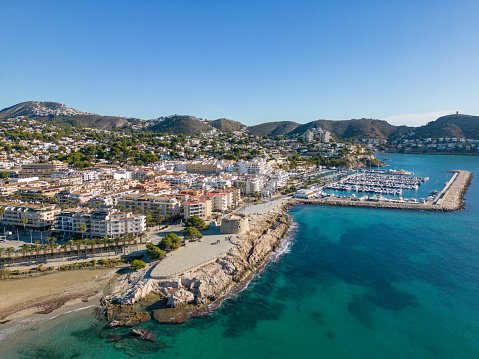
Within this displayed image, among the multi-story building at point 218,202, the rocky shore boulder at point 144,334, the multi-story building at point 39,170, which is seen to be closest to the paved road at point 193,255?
the rocky shore boulder at point 144,334

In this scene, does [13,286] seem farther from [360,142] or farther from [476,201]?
[360,142]

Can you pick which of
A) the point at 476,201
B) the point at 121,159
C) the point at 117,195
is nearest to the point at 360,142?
the point at 476,201

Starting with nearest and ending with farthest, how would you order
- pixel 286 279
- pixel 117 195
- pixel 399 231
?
pixel 286 279, pixel 399 231, pixel 117 195

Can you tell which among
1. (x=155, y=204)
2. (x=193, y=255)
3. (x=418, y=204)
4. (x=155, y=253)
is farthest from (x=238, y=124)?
(x=155, y=253)

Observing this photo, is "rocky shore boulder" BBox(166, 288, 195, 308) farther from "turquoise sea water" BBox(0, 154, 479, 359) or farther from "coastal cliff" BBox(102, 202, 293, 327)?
"turquoise sea water" BBox(0, 154, 479, 359)

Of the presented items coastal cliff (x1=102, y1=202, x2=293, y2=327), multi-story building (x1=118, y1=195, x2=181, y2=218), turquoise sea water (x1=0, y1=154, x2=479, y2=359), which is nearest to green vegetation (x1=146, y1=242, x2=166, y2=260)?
coastal cliff (x1=102, y1=202, x2=293, y2=327)

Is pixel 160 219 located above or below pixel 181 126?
below

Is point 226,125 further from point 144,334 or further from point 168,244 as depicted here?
point 144,334
